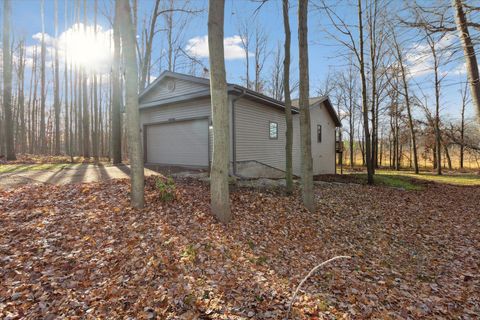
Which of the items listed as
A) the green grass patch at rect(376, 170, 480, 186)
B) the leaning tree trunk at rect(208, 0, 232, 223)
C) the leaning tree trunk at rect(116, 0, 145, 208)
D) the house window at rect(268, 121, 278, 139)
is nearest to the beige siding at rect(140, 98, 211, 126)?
the house window at rect(268, 121, 278, 139)

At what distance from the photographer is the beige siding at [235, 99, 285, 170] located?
10.7 meters

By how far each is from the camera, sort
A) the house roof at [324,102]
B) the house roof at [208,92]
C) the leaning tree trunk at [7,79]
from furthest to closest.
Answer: the house roof at [324,102] → the leaning tree trunk at [7,79] → the house roof at [208,92]

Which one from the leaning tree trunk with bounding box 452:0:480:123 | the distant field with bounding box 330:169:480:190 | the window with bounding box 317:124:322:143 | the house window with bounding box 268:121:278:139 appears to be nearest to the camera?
the leaning tree trunk with bounding box 452:0:480:123

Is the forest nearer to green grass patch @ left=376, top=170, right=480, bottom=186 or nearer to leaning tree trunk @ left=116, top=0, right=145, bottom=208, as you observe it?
leaning tree trunk @ left=116, top=0, right=145, bottom=208

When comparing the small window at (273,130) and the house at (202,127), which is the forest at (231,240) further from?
the small window at (273,130)

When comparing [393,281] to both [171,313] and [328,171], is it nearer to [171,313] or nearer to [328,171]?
[171,313]

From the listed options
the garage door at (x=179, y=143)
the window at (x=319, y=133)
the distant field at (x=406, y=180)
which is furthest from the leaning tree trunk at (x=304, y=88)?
the window at (x=319, y=133)

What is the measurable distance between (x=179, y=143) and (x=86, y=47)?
1240 centimetres

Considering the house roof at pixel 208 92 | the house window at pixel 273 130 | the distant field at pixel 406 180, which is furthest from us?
the house window at pixel 273 130

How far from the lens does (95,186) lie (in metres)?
6.64

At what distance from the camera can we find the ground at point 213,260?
9.47 feet

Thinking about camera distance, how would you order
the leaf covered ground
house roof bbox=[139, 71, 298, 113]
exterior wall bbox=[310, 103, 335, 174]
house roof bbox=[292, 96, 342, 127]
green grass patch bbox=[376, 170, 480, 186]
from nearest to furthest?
the leaf covered ground → house roof bbox=[139, 71, 298, 113] → green grass patch bbox=[376, 170, 480, 186] → house roof bbox=[292, 96, 342, 127] → exterior wall bbox=[310, 103, 335, 174]

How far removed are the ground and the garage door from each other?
14.9ft

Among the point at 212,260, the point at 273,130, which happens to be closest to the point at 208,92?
the point at 273,130
